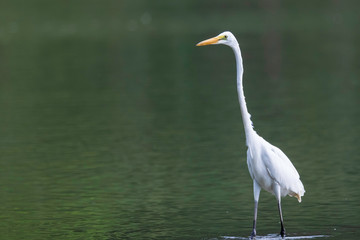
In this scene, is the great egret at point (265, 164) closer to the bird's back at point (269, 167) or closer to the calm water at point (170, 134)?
the bird's back at point (269, 167)

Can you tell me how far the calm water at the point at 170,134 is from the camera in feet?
36.4

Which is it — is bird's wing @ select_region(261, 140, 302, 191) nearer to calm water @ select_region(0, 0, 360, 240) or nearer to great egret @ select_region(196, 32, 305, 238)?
great egret @ select_region(196, 32, 305, 238)

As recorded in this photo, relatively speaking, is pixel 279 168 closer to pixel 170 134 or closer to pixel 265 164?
pixel 265 164

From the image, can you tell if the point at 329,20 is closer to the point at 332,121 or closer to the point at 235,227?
the point at 332,121

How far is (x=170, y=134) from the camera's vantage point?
693 inches

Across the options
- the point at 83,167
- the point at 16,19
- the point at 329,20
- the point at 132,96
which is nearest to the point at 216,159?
the point at 83,167

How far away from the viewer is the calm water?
11.1m

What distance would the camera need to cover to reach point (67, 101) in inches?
914

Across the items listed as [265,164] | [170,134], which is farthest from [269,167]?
[170,134]

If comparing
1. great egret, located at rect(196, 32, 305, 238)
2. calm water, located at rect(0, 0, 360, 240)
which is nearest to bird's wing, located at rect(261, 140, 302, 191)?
great egret, located at rect(196, 32, 305, 238)

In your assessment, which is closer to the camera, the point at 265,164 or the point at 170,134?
the point at 265,164

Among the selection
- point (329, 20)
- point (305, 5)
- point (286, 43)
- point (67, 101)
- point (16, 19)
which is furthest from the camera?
point (305, 5)

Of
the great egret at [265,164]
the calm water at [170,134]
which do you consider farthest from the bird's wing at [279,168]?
the calm water at [170,134]

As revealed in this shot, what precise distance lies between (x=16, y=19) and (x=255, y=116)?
39.8 m
